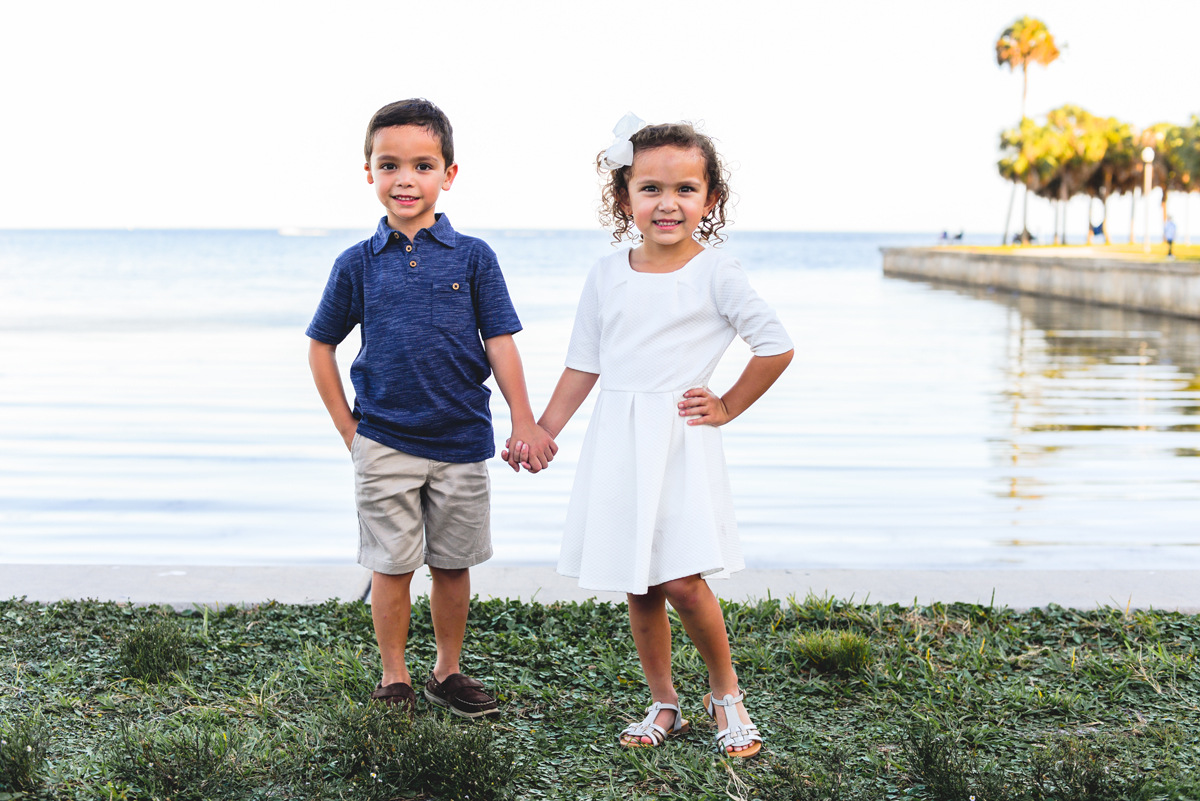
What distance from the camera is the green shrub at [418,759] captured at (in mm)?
2621

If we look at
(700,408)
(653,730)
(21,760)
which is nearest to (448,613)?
(653,730)

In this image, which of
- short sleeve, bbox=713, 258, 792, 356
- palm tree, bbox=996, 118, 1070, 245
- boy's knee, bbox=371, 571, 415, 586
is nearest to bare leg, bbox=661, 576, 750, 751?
short sleeve, bbox=713, 258, 792, 356

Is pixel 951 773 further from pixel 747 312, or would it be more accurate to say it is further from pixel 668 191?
pixel 668 191

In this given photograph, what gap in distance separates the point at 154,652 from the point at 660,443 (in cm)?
177

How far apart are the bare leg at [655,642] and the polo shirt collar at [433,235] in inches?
45.0

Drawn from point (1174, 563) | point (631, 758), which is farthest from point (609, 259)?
point (1174, 563)

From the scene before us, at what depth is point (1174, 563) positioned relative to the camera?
5.03 meters

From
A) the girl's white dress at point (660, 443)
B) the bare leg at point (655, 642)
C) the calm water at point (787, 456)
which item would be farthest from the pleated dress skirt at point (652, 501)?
the calm water at point (787, 456)

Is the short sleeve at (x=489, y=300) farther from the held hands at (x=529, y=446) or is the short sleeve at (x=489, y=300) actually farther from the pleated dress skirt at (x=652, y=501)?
the pleated dress skirt at (x=652, y=501)

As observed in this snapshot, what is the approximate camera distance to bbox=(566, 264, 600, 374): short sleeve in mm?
3115

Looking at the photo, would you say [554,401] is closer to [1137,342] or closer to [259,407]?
[259,407]

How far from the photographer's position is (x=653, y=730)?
118 inches

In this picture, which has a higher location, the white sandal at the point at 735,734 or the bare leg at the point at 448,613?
the bare leg at the point at 448,613

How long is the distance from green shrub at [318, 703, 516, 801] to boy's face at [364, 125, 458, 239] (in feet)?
4.60
